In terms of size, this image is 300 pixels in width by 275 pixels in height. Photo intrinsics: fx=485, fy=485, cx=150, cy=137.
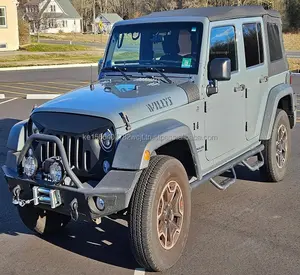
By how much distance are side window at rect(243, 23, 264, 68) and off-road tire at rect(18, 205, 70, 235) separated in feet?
9.18

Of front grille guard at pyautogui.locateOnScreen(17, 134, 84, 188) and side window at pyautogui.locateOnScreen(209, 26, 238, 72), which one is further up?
side window at pyautogui.locateOnScreen(209, 26, 238, 72)

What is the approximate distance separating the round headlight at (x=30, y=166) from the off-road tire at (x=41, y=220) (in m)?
0.68

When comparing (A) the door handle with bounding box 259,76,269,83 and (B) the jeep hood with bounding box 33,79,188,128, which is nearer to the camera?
(B) the jeep hood with bounding box 33,79,188,128

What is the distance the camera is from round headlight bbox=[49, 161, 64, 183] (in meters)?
3.89

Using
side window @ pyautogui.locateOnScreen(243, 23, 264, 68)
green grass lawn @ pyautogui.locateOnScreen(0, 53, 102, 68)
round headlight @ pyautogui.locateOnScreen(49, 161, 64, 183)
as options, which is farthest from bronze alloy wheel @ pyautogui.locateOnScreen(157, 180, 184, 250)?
green grass lawn @ pyautogui.locateOnScreen(0, 53, 102, 68)

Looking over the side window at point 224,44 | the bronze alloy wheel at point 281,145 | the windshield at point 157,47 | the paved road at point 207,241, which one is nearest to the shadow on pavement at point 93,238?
the paved road at point 207,241

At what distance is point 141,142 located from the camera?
12.7 ft

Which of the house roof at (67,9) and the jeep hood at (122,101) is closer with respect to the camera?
the jeep hood at (122,101)

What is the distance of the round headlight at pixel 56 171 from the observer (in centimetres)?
389

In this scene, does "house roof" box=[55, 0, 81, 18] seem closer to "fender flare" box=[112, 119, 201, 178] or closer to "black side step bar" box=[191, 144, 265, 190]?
"black side step bar" box=[191, 144, 265, 190]

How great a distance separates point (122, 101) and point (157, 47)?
1193mm

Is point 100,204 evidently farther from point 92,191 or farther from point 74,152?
point 74,152

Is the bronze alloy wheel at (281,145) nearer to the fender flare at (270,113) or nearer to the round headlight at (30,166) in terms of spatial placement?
the fender flare at (270,113)

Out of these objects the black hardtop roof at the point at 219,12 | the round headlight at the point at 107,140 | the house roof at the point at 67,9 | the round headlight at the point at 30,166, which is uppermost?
the house roof at the point at 67,9
